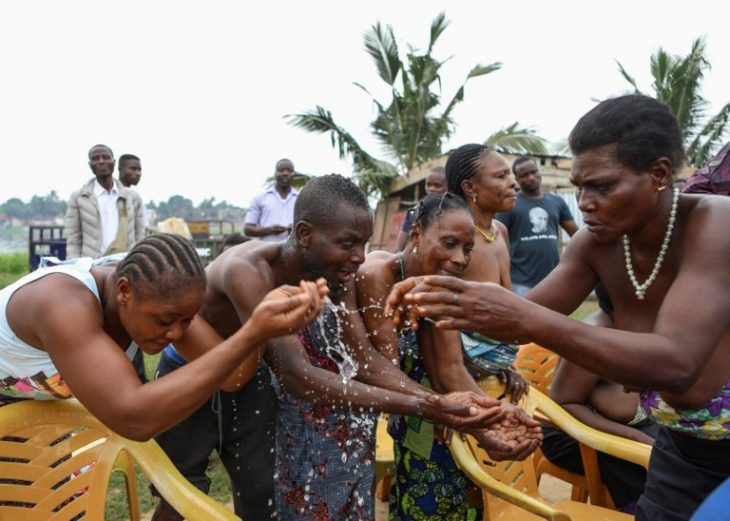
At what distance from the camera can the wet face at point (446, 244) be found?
2.95m

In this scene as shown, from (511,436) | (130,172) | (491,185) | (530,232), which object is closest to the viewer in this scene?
(511,436)

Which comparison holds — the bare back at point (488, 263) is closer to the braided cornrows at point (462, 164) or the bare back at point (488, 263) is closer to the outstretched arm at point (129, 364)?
the braided cornrows at point (462, 164)

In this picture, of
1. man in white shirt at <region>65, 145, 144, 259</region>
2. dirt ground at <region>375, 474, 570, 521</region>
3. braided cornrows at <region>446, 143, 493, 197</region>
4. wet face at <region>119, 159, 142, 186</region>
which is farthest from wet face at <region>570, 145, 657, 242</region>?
wet face at <region>119, 159, 142, 186</region>

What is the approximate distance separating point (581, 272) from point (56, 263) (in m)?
1.86

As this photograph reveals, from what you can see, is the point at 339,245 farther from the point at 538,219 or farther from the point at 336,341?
the point at 538,219

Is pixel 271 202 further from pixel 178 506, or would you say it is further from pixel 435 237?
pixel 178 506

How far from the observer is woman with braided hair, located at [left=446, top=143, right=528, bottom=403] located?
3160mm

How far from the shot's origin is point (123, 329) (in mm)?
2279

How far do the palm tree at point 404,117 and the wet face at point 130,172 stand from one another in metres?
12.0

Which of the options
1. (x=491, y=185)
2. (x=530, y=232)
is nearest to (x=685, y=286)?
(x=491, y=185)

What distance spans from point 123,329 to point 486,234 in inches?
85.3

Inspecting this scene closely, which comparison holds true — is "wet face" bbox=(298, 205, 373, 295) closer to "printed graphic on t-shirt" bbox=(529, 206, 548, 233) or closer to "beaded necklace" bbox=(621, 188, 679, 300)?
"beaded necklace" bbox=(621, 188, 679, 300)

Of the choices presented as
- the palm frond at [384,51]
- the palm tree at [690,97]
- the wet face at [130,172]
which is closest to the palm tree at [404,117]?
the palm frond at [384,51]

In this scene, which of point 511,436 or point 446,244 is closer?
point 511,436
